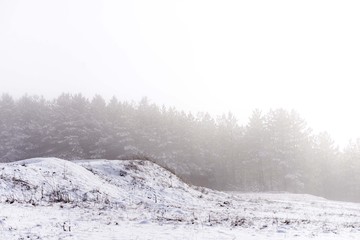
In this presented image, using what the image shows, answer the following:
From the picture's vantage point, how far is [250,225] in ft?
55.5

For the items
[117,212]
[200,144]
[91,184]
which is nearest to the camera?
[117,212]

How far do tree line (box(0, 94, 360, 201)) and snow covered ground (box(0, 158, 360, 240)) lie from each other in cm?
4140

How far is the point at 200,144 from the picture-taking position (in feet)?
249

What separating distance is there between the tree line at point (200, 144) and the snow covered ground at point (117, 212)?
41.4m

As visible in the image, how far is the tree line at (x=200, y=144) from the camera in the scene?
7206cm

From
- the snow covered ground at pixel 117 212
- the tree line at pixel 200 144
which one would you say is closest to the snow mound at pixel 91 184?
the snow covered ground at pixel 117 212

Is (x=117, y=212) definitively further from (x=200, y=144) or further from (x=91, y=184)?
(x=200, y=144)

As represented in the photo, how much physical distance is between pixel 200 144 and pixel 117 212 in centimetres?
5737

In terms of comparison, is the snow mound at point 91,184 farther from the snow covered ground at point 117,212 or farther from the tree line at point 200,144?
the tree line at point 200,144

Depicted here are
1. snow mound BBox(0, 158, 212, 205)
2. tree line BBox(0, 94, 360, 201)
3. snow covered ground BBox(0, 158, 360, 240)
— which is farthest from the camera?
tree line BBox(0, 94, 360, 201)

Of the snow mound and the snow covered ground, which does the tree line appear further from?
the snow covered ground

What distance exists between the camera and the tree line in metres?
72.1

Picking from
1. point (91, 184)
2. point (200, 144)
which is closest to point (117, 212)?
point (91, 184)

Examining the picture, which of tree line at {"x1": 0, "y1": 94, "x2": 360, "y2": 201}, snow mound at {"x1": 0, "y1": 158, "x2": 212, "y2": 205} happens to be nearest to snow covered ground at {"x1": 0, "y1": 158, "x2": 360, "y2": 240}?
snow mound at {"x1": 0, "y1": 158, "x2": 212, "y2": 205}
